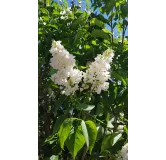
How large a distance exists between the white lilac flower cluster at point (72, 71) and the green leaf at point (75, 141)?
3.8 inches

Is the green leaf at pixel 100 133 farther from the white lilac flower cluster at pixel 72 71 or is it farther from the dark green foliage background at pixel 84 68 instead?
the white lilac flower cluster at pixel 72 71

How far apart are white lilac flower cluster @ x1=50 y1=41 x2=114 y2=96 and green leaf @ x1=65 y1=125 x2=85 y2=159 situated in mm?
96

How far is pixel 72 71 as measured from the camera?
3.34 feet

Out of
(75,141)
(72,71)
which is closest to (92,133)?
(75,141)

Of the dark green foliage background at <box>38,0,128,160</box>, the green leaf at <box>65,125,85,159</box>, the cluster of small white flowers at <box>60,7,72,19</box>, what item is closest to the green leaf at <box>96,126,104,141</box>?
the dark green foliage background at <box>38,0,128,160</box>

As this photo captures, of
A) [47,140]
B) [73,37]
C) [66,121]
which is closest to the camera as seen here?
[66,121]

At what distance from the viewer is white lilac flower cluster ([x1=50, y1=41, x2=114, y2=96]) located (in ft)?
3.32

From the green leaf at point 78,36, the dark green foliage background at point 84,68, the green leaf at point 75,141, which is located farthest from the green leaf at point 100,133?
the green leaf at point 78,36

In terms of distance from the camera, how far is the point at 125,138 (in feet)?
3.83

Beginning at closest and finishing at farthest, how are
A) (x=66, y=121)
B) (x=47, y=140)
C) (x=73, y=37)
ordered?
(x=66, y=121) → (x=47, y=140) → (x=73, y=37)
